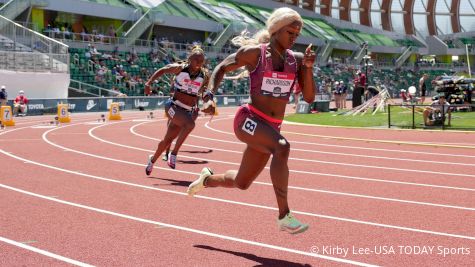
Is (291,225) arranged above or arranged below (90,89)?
above

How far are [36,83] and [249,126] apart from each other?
104 ft

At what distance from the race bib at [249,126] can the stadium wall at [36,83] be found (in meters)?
30.6

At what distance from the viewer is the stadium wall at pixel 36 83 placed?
3459cm

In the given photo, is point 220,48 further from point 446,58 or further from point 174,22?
point 446,58

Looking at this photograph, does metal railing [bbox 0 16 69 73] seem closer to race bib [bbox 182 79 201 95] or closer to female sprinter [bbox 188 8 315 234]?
race bib [bbox 182 79 201 95]

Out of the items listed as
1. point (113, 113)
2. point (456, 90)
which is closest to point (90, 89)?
point (113, 113)

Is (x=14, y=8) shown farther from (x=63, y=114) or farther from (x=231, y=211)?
(x=231, y=211)

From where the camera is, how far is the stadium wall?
113 ft

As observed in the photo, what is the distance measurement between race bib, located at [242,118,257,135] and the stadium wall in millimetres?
30577

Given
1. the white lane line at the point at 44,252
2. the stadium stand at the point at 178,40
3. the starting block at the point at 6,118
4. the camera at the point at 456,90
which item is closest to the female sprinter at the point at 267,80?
the white lane line at the point at 44,252

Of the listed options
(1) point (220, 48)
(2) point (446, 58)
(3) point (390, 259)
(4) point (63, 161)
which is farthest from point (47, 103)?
(2) point (446, 58)

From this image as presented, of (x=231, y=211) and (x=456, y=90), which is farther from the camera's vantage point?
(x=456, y=90)

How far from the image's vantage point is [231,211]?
304 inches

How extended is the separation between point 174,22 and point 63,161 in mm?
46301
